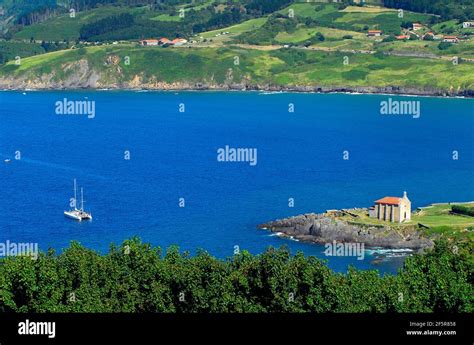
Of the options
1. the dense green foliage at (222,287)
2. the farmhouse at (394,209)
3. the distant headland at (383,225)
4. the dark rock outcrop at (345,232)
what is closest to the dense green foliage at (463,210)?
the distant headland at (383,225)

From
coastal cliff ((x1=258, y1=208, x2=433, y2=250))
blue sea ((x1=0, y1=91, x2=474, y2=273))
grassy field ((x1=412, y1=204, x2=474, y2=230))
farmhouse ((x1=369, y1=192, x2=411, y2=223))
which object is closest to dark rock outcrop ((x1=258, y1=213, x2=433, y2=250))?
coastal cliff ((x1=258, y1=208, x2=433, y2=250))

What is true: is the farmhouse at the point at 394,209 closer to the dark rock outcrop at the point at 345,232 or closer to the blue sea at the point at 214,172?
the dark rock outcrop at the point at 345,232

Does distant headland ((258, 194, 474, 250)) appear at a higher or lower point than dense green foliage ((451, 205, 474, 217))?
lower

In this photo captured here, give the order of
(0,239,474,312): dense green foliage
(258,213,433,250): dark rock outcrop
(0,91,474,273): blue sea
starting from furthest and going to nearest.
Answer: (0,91,474,273): blue sea < (258,213,433,250): dark rock outcrop < (0,239,474,312): dense green foliage

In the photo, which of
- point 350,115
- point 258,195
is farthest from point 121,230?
point 350,115

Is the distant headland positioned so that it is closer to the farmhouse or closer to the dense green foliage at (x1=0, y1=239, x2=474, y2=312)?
the farmhouse

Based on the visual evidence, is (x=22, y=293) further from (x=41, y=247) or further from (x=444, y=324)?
(x=41, y=247)
